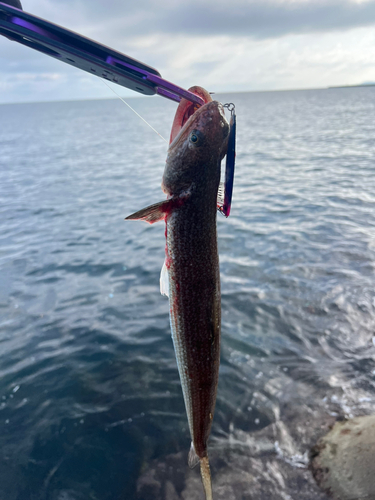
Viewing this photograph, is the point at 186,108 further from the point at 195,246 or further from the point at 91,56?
the point at 195,246

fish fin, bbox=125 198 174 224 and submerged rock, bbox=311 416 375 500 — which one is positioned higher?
fish fin, bbox=125 198 174 224

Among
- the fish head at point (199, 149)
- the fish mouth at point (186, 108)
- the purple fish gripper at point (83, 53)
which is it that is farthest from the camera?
the fish mouth at point (186, 108)

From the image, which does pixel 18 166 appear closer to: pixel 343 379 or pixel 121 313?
pixel 121 313

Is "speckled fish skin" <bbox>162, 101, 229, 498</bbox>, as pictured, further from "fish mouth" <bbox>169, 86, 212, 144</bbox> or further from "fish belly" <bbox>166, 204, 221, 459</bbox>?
"fish mouth" <bbox>169, 86, 212, 144</bbox>

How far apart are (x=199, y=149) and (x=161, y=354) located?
6139 millimetres

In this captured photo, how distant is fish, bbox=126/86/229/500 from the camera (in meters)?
2.81

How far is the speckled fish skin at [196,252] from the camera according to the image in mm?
2812

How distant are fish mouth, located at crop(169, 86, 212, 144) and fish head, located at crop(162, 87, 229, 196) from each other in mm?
236

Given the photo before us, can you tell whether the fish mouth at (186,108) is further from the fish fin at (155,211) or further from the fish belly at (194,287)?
the fish belly at (194,287)

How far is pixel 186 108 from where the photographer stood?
3211 mm

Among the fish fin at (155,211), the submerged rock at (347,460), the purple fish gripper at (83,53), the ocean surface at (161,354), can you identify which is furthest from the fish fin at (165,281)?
the submerged rock at (347,460)

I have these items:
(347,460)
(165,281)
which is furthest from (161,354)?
(165,281)

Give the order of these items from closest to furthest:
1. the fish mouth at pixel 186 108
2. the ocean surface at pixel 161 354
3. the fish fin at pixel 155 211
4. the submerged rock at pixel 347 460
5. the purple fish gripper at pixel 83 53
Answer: the purple fish gripper at pixel 83 53 < the fish fin at pixel 155 211 < the fish mouth at pixel 186 108 < the submerged rock at pixel 347 460 < the ocean surface at pixel 161 354

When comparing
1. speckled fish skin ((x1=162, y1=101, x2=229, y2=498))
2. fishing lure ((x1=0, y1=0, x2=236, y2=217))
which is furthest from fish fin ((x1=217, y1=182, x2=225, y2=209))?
speckled fish skin ((x1=162, y1=101, x2=229, y2=498))
